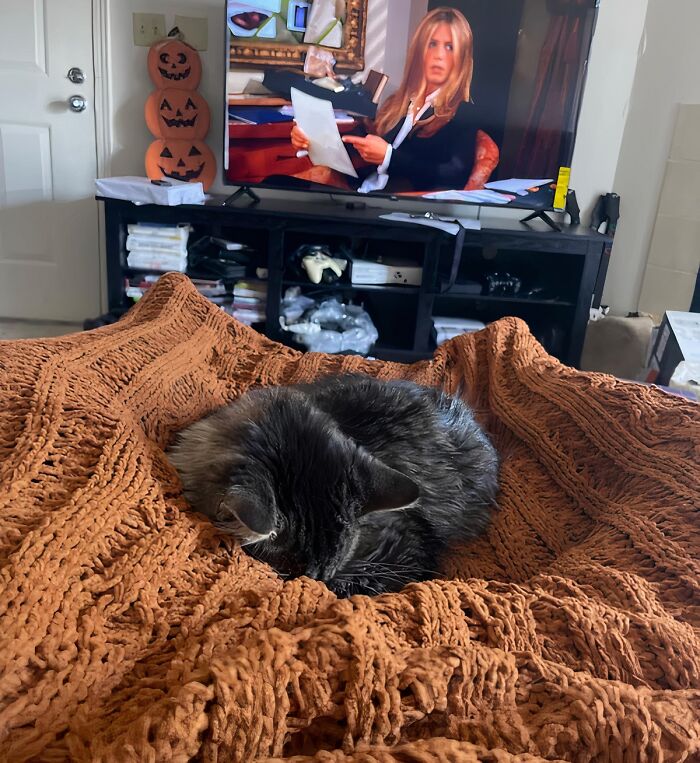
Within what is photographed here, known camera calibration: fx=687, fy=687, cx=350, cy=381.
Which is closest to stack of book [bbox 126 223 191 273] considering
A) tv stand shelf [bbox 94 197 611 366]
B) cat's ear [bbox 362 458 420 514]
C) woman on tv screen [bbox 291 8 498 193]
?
tv stand shelf [bbox 94 197 611 366]

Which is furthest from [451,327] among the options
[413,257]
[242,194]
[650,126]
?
[650,126]

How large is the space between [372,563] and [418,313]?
2.21 metres

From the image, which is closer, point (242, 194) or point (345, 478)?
point (345, 478)

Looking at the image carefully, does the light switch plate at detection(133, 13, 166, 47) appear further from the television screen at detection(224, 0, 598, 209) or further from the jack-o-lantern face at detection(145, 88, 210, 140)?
the television screen at detection(224, 0, 598, 209)

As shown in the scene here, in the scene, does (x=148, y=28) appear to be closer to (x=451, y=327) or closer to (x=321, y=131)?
(x=321, y=131)

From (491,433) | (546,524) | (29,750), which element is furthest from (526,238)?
(29,750)

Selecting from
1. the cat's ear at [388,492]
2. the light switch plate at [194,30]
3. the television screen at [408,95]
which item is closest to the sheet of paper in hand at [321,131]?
the television screen at [408,95]

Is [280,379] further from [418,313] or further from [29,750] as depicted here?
[418,313]

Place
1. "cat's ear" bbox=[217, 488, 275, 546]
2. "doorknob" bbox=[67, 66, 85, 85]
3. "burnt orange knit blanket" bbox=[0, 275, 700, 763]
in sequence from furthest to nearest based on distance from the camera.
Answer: "doorknob" bbox=[67, 66, 85, 85], "cat's ear" bbox=[217, 488, 275, 546], "burnt orange knit blanket" bbox=[0, 275, 700, 763]

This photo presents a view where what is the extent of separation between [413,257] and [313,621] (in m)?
2.84

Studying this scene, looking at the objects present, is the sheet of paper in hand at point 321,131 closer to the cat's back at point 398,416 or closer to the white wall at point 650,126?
the white wall at point 650,126

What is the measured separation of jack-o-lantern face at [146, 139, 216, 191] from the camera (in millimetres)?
3316

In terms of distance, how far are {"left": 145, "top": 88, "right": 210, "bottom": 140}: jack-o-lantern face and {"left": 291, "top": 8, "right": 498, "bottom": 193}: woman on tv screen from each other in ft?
1.74

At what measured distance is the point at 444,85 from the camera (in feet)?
10.0
